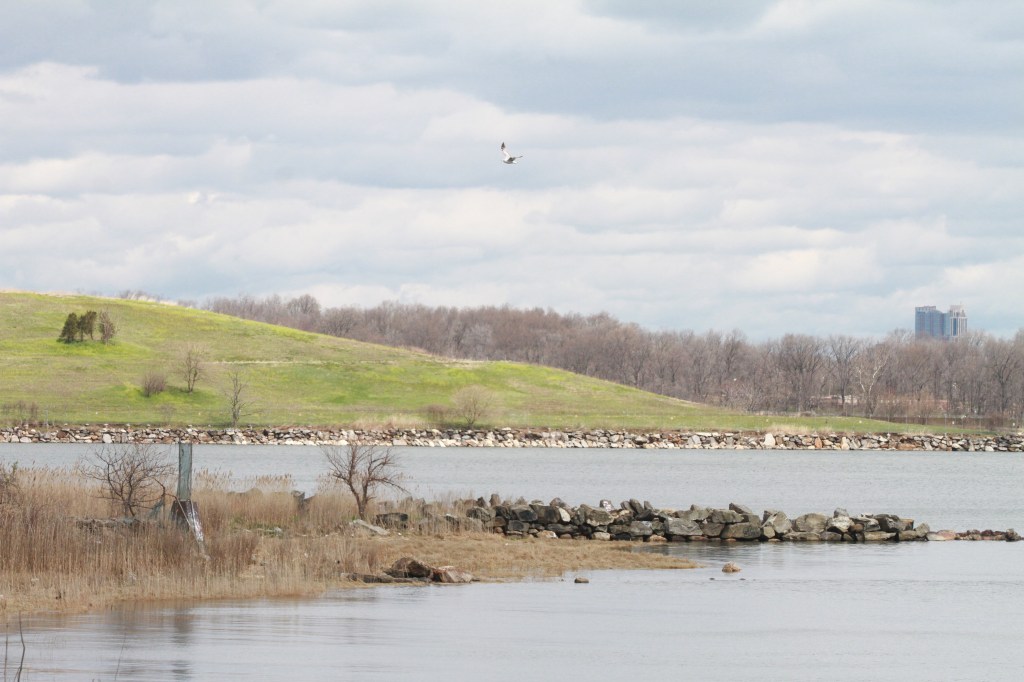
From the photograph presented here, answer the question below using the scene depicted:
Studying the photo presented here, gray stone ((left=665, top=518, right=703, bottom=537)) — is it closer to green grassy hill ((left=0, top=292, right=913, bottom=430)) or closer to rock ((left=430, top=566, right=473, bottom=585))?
rock ((left=430, top=566, right=473, bottom=585))

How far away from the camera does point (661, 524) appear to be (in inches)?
1423

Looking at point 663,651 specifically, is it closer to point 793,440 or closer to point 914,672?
point 914,672

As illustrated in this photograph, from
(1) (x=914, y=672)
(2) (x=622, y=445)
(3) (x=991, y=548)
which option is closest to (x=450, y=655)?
(1) (x=914, y=672)

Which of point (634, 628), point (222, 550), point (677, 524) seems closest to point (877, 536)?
point (677, 524)

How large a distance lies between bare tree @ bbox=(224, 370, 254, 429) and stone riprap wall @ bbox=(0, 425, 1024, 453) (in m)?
2.85

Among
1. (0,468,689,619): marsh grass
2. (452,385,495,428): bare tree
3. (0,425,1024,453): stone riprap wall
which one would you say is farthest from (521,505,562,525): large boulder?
(452,385,495,428): bare tree

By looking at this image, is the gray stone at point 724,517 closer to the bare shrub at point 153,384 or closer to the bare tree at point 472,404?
the bare tree at point 472,404

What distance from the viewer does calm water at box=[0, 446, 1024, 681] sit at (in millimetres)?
17281

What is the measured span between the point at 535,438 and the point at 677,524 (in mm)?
72094

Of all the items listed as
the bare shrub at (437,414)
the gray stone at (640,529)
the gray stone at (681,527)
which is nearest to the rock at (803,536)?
the gray stone at (681,527)

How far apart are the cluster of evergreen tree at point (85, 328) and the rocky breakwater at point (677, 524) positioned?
9043 centimetres

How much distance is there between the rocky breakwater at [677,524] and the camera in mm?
35312

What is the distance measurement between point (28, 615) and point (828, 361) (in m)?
168

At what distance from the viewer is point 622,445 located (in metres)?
111
